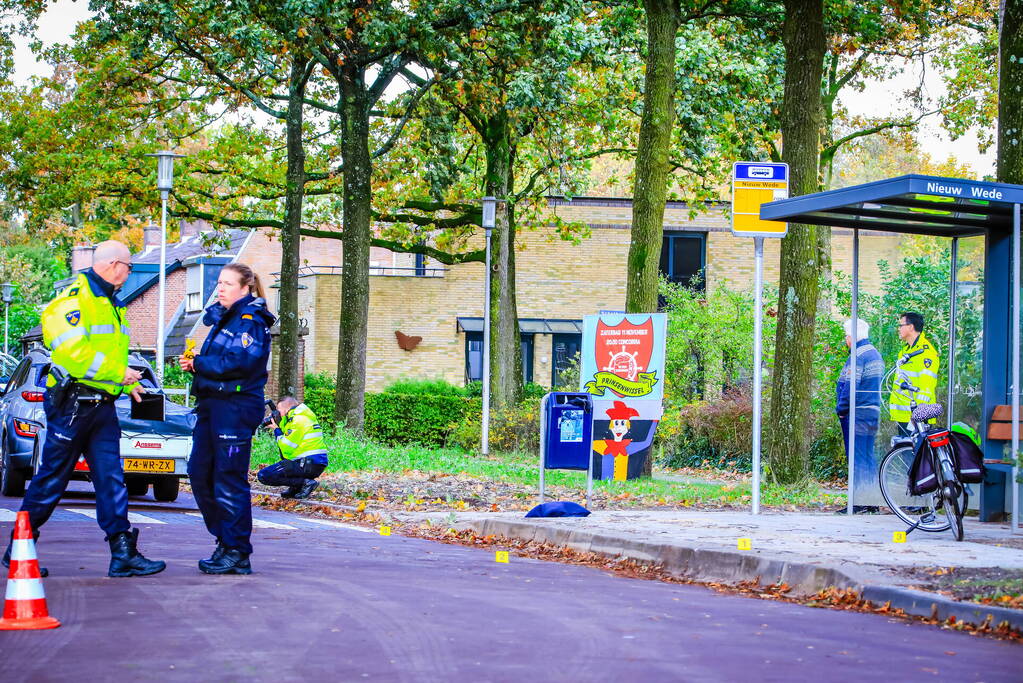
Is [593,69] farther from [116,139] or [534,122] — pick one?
[116,139]

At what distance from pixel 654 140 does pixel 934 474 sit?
29.7 ft

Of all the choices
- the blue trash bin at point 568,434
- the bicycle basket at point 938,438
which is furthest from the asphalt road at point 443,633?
the blue trash bin at point 568,434

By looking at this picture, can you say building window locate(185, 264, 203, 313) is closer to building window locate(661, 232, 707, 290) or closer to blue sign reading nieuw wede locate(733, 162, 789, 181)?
building window locate(661, 232, 707, 290)

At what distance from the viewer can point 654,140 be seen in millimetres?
19531

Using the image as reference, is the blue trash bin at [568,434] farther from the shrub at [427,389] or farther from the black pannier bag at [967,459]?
the shrub at [427,389]

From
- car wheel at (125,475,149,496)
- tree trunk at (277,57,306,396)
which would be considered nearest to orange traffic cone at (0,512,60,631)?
car wheel at (125,475,149,496)

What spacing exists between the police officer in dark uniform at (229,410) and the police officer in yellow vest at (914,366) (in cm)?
658

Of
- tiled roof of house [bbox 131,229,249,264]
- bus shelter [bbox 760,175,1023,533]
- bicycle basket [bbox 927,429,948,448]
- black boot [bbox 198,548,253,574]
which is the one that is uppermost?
tiled roof of house [bbox 131,229,249,264]

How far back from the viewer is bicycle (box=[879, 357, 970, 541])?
37.1 ft

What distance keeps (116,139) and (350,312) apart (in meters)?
7.65

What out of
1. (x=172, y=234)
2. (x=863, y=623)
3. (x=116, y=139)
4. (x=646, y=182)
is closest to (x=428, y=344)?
(x=172, y=234)

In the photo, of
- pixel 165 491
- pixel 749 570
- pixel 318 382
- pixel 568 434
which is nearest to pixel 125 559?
pixel 749 570

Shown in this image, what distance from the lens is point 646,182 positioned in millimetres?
19656

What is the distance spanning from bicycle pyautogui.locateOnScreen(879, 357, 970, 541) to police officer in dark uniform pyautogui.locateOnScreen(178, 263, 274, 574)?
18.6ft
